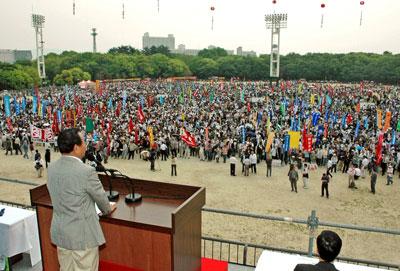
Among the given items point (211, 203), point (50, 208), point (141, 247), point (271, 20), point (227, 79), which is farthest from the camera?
point (227, 79)

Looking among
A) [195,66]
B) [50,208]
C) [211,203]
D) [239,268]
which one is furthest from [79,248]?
[195,66]

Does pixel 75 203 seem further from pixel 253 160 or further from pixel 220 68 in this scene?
pixel 220 68

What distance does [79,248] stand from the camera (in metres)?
2.75

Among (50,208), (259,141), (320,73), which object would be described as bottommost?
(259,141)

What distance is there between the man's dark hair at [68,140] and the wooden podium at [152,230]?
771 millimetres

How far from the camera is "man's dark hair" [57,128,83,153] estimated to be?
108 inches

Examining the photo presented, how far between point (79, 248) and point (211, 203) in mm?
8910

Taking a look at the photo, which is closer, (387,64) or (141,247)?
(141,247)

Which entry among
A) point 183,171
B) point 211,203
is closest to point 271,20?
point 183,171

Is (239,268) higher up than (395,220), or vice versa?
(239,268)

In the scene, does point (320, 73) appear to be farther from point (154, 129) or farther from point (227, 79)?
point (154, 129)

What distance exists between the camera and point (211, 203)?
1141cm

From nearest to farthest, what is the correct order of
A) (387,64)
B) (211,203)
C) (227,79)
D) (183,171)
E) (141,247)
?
(141,247) → (211,203) → (183,171) → (387,64) → (227,79)

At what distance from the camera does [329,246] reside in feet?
7.98
